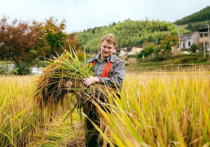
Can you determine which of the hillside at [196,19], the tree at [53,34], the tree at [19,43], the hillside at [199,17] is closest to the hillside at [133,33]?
the hillside at [196,19]

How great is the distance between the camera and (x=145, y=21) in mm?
120562

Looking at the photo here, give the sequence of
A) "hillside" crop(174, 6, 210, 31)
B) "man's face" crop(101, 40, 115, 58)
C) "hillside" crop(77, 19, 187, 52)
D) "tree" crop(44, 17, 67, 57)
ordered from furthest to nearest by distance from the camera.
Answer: "hillside" crop(174, 6, 210, 31), "hillside" crop(77, 19, 187, 52), "tree" crop(44, 17, 67, 57), "man's face" crop(101, 40, 115, 58)

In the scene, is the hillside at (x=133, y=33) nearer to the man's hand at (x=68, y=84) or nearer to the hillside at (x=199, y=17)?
the hillside at (x=199, y=17)

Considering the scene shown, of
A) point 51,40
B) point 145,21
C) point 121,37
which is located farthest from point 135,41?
point 51,40

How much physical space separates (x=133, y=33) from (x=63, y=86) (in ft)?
341

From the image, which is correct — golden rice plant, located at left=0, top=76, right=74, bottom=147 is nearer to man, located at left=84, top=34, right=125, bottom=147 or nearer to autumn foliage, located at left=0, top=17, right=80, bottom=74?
man, located at left=84, top=34, right=125, bottom=147

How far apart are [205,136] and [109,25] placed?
133 meters

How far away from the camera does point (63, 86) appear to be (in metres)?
2.34

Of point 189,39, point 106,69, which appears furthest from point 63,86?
point 189,39

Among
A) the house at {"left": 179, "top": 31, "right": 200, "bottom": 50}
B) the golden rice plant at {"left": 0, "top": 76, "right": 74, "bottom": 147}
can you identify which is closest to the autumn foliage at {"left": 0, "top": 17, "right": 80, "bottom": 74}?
the golden rice plant at {"left": 0, "top": 76, "right": 74, "bottom": 147}

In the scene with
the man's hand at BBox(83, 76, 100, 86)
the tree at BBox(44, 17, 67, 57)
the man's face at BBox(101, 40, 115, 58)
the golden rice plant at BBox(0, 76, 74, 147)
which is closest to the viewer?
the man's hand at BBox(83, 76, 100, 86)

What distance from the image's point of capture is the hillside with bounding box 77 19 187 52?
285ft

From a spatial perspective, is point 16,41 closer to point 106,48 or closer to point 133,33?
point 106,48

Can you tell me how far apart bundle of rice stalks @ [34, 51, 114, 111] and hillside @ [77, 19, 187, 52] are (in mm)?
79106
